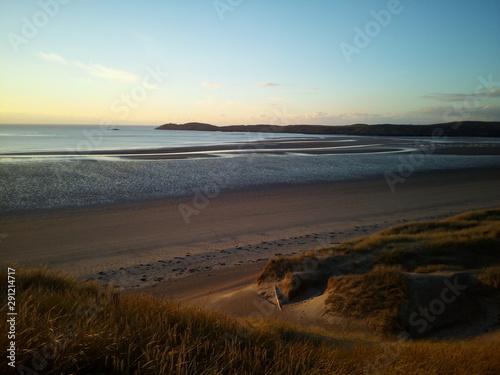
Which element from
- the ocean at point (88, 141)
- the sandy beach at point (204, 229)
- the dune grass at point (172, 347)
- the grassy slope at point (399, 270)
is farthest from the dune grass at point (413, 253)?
the ocean at point (88, 141)

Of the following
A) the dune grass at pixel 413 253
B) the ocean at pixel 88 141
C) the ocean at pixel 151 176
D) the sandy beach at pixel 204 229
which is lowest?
the sandy beach at pixel 204 229

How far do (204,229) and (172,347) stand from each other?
1071 cm

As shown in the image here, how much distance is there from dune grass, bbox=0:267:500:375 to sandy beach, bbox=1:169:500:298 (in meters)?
4.65

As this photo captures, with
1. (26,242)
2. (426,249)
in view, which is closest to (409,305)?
(426,249)

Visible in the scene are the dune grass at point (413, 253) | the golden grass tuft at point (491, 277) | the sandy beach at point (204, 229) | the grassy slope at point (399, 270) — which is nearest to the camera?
the grassy slope at point (399, 270)

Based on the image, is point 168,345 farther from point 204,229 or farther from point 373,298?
point 204,229

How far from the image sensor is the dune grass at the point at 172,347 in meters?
2.73

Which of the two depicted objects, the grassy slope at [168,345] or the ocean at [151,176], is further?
the ocean at [151,176]

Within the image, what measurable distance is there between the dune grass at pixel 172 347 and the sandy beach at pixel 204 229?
4.65m

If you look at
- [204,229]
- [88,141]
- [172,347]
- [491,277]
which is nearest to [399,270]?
[491,277]

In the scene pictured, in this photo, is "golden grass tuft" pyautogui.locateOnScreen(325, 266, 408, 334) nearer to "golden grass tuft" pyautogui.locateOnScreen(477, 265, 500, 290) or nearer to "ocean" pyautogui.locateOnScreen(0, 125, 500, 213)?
"golden grass tuft" pyautogui.locateOnScreen(477, 265, 500, 290)

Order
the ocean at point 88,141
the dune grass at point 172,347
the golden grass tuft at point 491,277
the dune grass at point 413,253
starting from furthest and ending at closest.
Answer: the ocean at point 88,141 < the dune grass at point 413,253 < the golden grass tuft at point 491,277 < the dune grass at point 172,347

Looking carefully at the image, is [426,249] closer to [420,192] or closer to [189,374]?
[189,374]

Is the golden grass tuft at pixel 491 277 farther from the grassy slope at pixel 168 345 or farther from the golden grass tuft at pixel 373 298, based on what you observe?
the grassy slope at pixel 168 345
